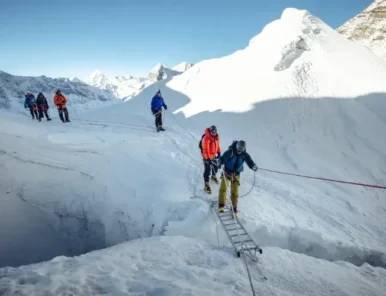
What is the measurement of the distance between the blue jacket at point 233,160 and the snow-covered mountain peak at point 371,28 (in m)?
27.3

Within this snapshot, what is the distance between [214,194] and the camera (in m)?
9.29

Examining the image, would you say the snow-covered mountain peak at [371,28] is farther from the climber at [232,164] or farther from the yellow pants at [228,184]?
the yellow pants at [228,184]

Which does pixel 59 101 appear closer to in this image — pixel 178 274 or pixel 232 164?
pixel 232 164

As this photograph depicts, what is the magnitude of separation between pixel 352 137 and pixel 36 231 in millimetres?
17503

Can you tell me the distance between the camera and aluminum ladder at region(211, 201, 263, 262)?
6215mm

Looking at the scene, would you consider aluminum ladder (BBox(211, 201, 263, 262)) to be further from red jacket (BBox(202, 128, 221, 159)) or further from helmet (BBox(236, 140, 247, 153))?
helmet (BBox(236, 140, 247, 153))

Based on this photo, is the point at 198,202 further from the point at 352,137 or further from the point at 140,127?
the point at 352,137

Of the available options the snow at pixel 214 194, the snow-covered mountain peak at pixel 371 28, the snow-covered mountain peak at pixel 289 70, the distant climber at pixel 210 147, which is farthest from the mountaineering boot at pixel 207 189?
the snow-covered mountain peak at pixel 371 28

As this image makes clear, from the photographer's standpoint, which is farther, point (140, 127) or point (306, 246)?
point (140, 127)

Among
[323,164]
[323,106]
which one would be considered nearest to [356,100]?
[323,106]

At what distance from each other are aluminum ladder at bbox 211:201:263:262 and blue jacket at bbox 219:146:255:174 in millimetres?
1319

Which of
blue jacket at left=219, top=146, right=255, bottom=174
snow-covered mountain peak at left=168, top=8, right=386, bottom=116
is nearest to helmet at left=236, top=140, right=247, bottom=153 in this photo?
blue jacket at left=219, top=146, right=255, bottom=174

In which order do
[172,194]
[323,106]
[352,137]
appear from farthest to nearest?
[323,106] → [352,137] → [172,194]

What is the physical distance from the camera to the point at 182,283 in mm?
4980
